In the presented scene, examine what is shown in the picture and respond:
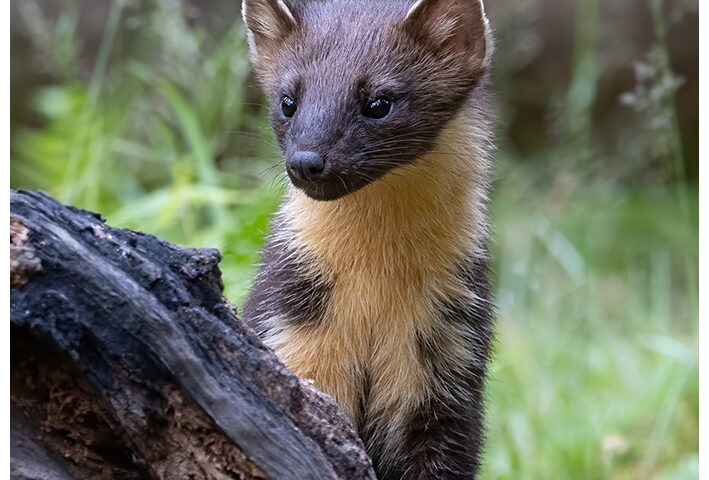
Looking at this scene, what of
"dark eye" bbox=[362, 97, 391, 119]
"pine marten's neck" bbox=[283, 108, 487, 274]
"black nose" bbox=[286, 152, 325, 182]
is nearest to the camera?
"black nose" bbox=[286, 152, 325, 182]

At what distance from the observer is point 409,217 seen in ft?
11.9

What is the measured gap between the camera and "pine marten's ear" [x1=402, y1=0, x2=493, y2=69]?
3.55 m

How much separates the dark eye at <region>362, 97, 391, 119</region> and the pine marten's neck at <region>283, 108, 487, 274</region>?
0.28 metres

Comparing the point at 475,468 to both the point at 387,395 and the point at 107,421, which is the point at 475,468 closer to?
the point at 387,395

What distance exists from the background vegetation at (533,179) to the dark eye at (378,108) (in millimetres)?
613

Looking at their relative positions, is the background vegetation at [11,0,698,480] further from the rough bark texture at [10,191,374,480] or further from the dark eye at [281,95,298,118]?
the rough bark texture at [10,191,374,480]

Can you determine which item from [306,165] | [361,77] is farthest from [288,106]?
[306,165]

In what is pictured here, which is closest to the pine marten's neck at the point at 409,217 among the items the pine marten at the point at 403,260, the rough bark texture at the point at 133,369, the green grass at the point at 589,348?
the pine marten at the point at 403,260

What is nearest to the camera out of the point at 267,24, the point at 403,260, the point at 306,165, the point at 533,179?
the point at 306,165

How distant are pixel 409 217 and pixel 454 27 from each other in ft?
2.54

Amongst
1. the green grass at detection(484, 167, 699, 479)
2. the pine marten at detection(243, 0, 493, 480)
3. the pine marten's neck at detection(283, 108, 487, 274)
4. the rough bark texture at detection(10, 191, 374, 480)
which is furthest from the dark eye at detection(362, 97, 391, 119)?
the green grass at detection(484, 167, 699, 479)

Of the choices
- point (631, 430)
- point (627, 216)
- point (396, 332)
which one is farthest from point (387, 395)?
point (627, 216)

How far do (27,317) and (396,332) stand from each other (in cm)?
162

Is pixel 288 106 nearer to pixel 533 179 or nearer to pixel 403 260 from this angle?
pixel 403 260
